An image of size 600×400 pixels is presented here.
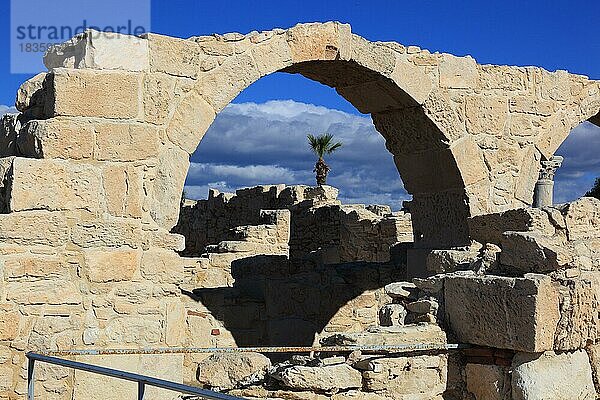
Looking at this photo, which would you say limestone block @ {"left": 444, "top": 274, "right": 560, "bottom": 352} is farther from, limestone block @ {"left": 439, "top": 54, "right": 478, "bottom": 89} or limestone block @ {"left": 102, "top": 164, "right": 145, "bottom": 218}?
limestone block @ {"left": 439, "top": 54, "right": 478, "bottom": 89}

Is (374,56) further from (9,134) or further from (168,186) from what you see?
(9,134)

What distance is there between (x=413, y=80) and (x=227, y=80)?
1.97 m

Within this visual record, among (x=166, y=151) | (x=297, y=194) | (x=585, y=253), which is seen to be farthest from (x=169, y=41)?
(x=297, y=194)

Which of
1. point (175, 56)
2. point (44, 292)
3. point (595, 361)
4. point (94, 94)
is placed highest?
point (175, 56)

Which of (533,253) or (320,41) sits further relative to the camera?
(320,41)

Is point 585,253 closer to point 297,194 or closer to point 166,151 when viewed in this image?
point 166,151

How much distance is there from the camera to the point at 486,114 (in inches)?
301

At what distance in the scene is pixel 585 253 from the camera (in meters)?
4.95

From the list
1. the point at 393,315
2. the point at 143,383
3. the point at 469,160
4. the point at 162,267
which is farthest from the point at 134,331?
the point at 469,160

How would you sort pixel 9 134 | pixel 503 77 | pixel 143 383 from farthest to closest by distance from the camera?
pixel 503 77 < pixel 9 134 < pixel 143 383

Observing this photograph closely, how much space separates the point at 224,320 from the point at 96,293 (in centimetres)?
288

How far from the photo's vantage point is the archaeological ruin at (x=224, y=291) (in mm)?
4645

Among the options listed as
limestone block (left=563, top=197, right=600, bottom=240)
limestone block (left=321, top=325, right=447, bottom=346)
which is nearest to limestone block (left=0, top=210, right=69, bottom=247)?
limestone block (left=321, top=325, right=447, bottom=346)

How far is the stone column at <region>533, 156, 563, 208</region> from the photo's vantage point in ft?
26.3
